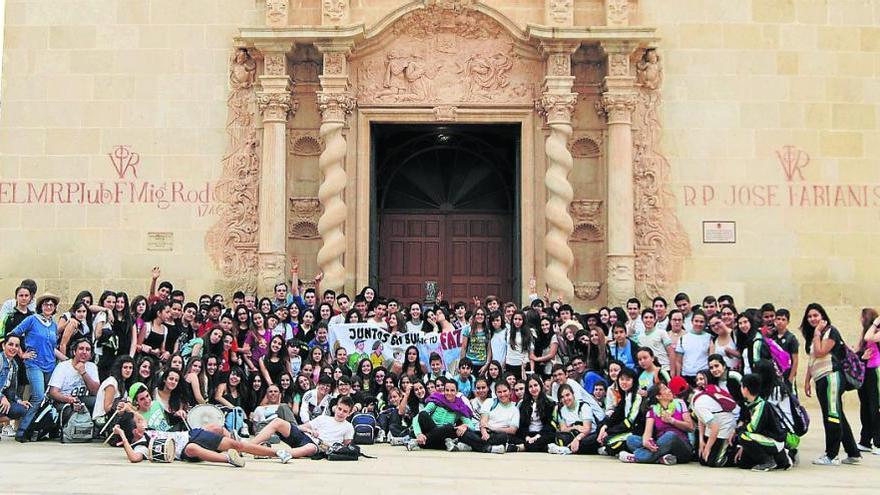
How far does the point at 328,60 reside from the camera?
16.8 meters

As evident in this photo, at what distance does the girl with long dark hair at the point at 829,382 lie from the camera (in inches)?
413

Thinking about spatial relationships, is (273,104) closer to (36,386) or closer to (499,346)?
(499,346)

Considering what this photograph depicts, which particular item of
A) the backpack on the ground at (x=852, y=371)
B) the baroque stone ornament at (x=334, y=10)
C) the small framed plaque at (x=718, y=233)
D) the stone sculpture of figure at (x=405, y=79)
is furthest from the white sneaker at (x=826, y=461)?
the baroque stone ornament at (x=334, y=10)

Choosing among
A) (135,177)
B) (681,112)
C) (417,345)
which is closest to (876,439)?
(417,345)

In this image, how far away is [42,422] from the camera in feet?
38.4

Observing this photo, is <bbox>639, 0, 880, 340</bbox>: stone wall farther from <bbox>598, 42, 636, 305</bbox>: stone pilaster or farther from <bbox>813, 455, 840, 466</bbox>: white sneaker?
<bbox>813, 455, 840, 466</bbox>: white sneaker

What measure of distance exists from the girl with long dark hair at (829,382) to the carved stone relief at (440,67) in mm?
7709

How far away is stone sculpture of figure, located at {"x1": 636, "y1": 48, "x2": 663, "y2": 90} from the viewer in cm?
1717

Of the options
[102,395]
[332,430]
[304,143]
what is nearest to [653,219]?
[304,143]

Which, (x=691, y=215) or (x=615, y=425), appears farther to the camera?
(x=691, y=215)

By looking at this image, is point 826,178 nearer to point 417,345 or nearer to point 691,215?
point 691,215

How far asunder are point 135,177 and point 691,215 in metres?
9.58

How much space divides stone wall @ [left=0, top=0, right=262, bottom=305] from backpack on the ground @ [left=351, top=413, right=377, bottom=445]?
242 inches

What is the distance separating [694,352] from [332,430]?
4434 millimetres
